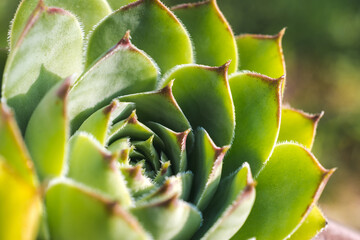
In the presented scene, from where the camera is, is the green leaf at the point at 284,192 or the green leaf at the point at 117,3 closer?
the green leaf at the point at 284,192

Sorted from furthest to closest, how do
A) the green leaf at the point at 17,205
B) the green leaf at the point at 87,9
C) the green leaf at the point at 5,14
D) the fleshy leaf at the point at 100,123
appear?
the green leaf at the point at 5,14 < the green leaf at the point at 87,9 < the fleshy leaf at the point at 100,123 < the green leaf at the point at 17,205

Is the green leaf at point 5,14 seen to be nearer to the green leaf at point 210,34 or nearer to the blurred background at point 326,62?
the blurred background at point 326,62

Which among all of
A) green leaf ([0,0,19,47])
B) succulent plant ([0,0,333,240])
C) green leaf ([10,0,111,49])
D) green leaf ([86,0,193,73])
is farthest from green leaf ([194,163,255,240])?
green leaf ([0,0,19,47])

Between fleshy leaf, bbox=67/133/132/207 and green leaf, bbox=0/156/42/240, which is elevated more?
green leaf, bbox=0/156/42/240

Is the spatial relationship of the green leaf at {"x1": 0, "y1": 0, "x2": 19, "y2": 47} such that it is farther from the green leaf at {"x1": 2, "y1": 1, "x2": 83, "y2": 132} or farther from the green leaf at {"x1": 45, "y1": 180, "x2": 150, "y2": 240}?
the green leaf at {"x1": 45, "y1": 180, "x2": 150, "y2": 240}

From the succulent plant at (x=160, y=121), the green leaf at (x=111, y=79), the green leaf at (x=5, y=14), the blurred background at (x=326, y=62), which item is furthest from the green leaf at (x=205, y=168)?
the blurred background at (x=326, y=62)

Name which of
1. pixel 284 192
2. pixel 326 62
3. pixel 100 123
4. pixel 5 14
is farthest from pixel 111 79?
pixel 326 62
